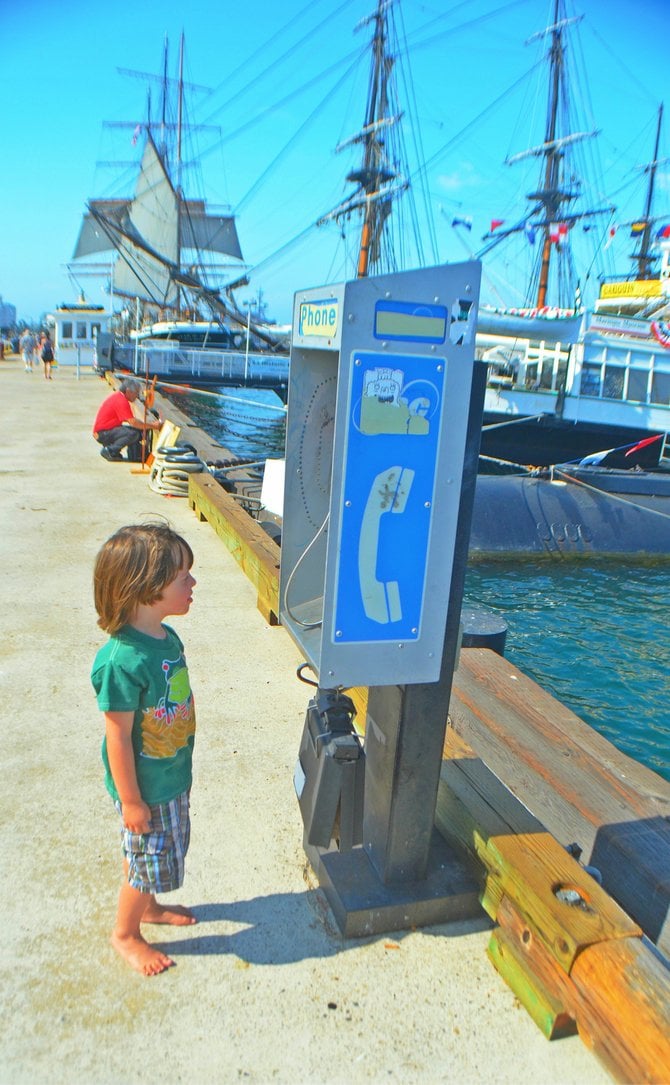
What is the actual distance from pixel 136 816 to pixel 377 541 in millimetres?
1095

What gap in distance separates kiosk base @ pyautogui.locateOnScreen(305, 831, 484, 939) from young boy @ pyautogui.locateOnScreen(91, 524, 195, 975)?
1.81 ft

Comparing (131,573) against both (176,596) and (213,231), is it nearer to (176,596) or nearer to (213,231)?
(176,596)

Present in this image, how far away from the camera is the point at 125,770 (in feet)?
7.57

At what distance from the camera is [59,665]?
466 cm

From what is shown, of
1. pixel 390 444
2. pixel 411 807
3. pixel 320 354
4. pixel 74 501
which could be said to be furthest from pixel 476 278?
pixel 74 501

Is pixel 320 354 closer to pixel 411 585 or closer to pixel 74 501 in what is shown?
pixel 411 585

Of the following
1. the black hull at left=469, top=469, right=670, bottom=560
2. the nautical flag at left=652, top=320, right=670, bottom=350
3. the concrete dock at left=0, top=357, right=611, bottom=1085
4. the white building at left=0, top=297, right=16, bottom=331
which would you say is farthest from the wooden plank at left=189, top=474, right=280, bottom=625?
the white building at left=0, top=297, right=16, bottom=331

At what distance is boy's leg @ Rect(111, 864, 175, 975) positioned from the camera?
2418 millimetres

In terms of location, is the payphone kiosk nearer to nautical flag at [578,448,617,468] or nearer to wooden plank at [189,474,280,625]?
wooden plank at [189,474,280,625]

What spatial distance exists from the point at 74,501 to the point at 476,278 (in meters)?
7.87

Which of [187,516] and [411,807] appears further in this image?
[187,516]

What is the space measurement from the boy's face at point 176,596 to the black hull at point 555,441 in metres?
23.6

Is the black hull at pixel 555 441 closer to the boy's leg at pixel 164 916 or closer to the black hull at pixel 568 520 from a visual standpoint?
the black hull at pixel 568 520

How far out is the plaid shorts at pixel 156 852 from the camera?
2406 mm
